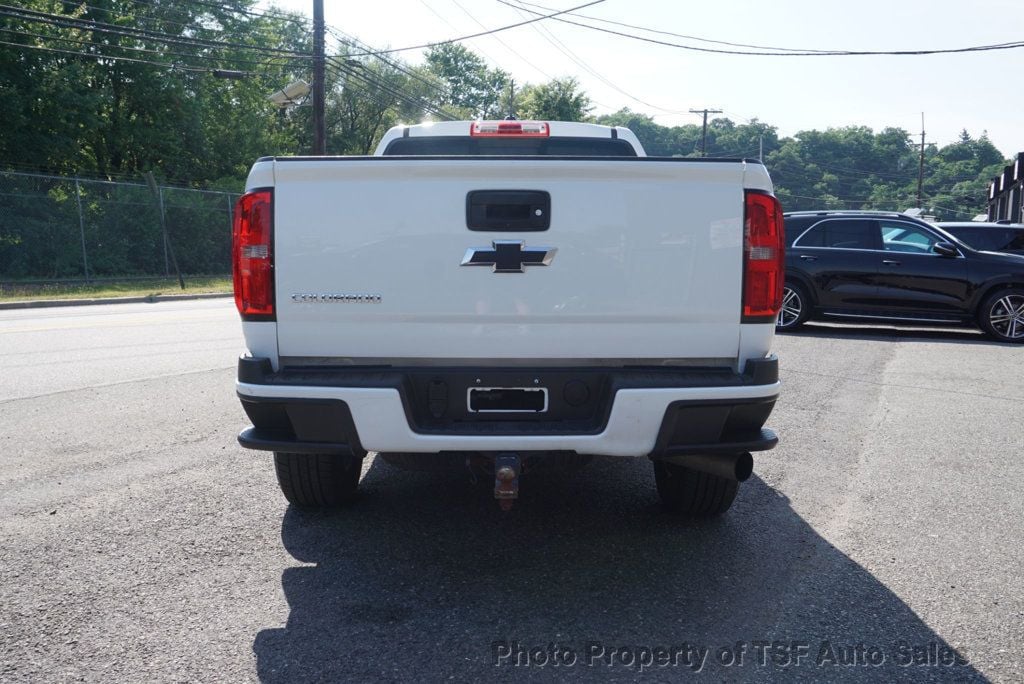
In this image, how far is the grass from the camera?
1861 centimetres

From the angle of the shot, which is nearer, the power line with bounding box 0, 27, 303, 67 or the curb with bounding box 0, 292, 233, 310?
the curb with bounding box 0, 292, 233, 310

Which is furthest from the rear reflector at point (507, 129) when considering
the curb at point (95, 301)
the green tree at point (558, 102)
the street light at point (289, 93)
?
the green tree at point (558, 102)

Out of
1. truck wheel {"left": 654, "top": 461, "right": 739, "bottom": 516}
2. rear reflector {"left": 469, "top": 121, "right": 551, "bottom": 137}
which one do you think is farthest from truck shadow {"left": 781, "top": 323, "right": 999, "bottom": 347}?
truck wheel {"left": 654, "top": 461, "right": 739, "bottom": 516}

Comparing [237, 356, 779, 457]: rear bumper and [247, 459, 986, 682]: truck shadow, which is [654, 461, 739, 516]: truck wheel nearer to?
[247, 459, 986, 682]: truck shadow

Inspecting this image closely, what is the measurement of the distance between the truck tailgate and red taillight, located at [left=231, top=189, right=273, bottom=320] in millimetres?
40

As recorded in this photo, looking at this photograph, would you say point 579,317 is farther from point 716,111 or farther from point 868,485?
point 716,111

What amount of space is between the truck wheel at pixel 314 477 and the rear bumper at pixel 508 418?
609 mm

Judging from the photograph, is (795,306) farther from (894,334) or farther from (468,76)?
(468,76)

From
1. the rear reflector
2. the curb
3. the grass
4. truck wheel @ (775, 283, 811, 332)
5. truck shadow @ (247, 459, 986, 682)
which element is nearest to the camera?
truck shadow @ (247, 459, 986, 682)

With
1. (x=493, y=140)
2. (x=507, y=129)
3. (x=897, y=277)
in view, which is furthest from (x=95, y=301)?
(x=507, y=129)

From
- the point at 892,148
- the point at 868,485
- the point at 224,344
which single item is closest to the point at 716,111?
the point at 892,148

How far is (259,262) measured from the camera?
3.37 meters

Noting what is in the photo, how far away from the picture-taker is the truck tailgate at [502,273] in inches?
132

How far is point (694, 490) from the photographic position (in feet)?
13.6
